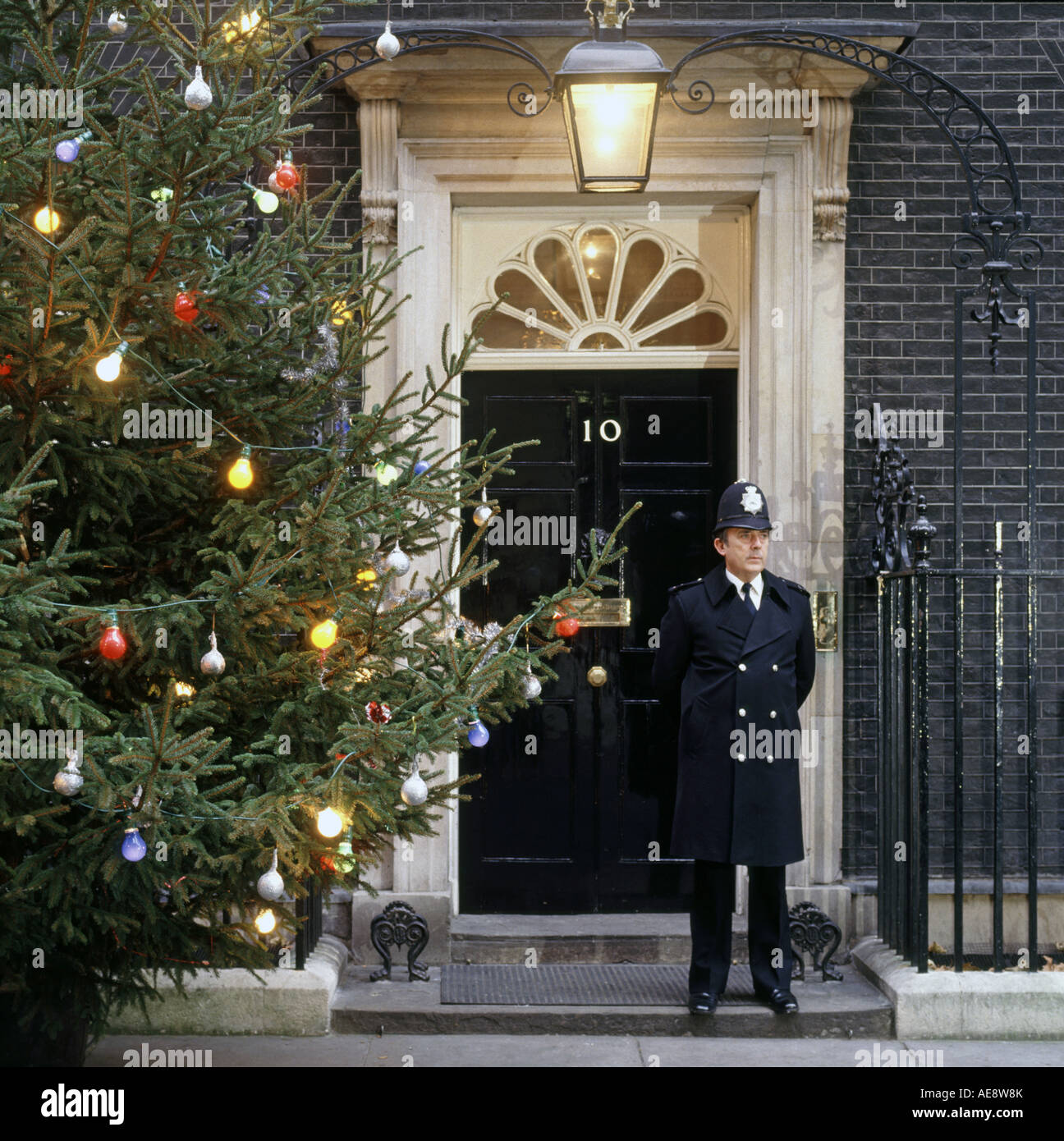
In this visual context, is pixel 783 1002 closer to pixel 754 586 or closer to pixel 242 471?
pixel 754 586

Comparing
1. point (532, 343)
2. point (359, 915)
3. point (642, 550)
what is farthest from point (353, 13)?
point (359, 915)

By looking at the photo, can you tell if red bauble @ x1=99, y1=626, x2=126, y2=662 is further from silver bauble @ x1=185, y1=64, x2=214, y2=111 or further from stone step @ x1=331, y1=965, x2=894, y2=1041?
stone step @ x1=331, y1=965, x2=894, y2=1041

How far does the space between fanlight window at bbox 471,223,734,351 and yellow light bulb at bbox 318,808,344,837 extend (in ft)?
13.0

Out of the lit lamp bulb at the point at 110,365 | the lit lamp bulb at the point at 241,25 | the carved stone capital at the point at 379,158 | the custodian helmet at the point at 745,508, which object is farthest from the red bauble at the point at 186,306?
the carved stone capital at the point at 379,158

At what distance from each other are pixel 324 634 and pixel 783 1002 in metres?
2.90

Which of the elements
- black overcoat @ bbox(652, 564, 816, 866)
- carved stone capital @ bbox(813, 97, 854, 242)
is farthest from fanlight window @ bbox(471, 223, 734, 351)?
black overcoat @ bbox(652, 564, 816, 866)

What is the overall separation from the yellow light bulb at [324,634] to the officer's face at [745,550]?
2.16 m

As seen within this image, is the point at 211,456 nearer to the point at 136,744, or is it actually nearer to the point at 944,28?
the point at 136,744

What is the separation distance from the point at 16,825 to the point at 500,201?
178 inches

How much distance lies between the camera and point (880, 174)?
725cm

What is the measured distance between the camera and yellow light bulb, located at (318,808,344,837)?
4023 mm

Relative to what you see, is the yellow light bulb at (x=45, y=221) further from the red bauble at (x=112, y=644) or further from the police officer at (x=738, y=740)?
the police officer at (x=738, y=740)

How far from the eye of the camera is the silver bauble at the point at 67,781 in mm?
3832

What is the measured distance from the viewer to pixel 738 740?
5961 millimetres
